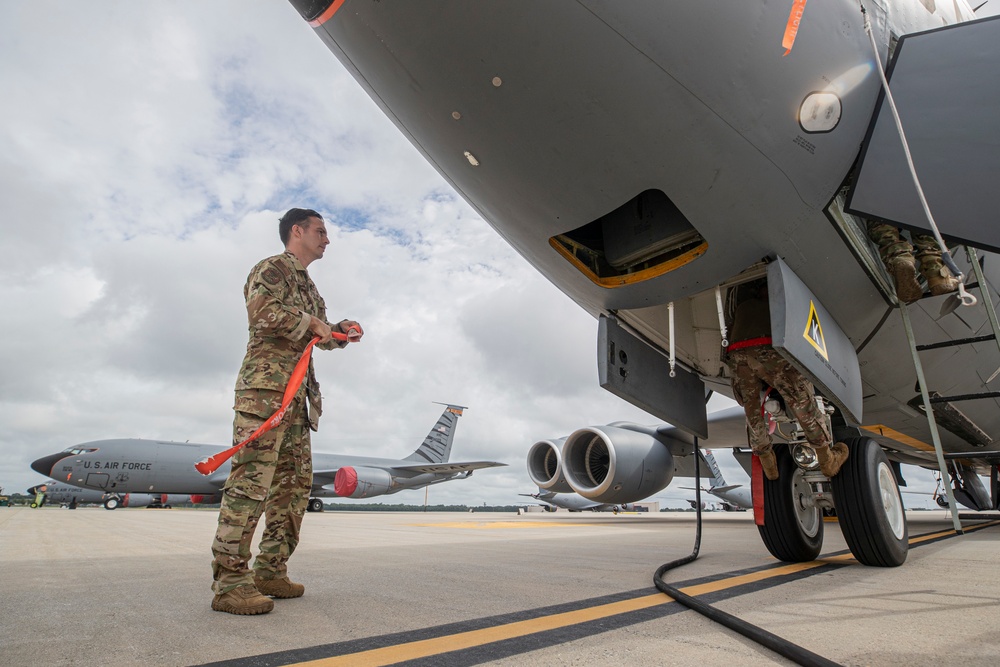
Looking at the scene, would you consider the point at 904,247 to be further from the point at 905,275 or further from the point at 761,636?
the point at 761,636

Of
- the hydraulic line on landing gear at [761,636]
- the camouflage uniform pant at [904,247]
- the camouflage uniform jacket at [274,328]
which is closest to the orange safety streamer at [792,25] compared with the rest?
the camouflage uniform pant at [904,247]

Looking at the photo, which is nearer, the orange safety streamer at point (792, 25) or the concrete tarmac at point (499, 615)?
the concrete tarmac at point (499, 615)

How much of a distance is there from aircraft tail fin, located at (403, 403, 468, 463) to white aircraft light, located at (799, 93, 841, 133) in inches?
1210

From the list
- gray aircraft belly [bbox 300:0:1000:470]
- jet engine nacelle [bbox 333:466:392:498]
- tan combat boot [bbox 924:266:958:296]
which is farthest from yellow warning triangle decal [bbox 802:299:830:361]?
jet engine nacelle [bbox 333:466:392:498]

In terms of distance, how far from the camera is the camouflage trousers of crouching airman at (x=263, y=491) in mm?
2088

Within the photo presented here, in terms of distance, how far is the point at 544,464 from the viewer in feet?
26.5

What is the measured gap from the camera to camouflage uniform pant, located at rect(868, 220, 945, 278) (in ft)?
10.6

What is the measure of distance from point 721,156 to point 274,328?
6.90 ft

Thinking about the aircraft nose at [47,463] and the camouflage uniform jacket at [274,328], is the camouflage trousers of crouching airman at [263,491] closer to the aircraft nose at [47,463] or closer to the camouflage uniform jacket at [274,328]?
the camouflage uniform jacket at [274,328]

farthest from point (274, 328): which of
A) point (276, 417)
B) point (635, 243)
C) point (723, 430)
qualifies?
point (723, 430)

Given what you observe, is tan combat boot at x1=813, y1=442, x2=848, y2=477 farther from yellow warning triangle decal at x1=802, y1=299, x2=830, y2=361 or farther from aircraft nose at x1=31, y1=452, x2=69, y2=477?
aircraft nose at x1=31, y1=452, x2=69, y2=477

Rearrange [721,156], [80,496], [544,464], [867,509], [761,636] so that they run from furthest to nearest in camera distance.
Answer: [80,496]
[544,464]
[867,509]
[721,156]
[761,636]

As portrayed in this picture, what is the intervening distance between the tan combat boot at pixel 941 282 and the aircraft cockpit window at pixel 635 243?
1.50 m

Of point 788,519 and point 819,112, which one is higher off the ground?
point 819,112
